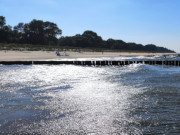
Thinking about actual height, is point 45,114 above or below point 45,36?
below

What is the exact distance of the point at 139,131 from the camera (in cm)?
531

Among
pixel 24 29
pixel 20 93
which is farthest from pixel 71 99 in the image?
pixel 24 29

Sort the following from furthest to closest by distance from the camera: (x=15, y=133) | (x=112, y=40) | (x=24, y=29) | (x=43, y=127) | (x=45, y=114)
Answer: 1. (x=112, y=40)
2. (x=24, y=29)
3. (x=45, y=114)
4. (x=43, y=127)
5. (x=15, y=133)

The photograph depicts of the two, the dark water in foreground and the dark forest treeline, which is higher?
the dark forest treeline

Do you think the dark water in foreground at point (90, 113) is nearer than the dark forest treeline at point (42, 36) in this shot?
Yes

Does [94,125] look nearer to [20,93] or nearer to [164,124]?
[164,124]

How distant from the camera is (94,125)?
5770mm

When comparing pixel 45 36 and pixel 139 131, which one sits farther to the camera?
pixel 45 36

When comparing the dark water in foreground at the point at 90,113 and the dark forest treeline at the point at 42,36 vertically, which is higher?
the dark forest treeline at the point at 42,36

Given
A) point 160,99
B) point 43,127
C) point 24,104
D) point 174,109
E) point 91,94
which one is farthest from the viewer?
point 91,94

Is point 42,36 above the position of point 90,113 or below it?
above

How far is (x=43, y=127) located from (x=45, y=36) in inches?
4284

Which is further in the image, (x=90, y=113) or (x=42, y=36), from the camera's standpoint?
(x=42, y=36)

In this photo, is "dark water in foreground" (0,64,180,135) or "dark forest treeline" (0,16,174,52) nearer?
"dark water in foreground" (0,64,180,135)
